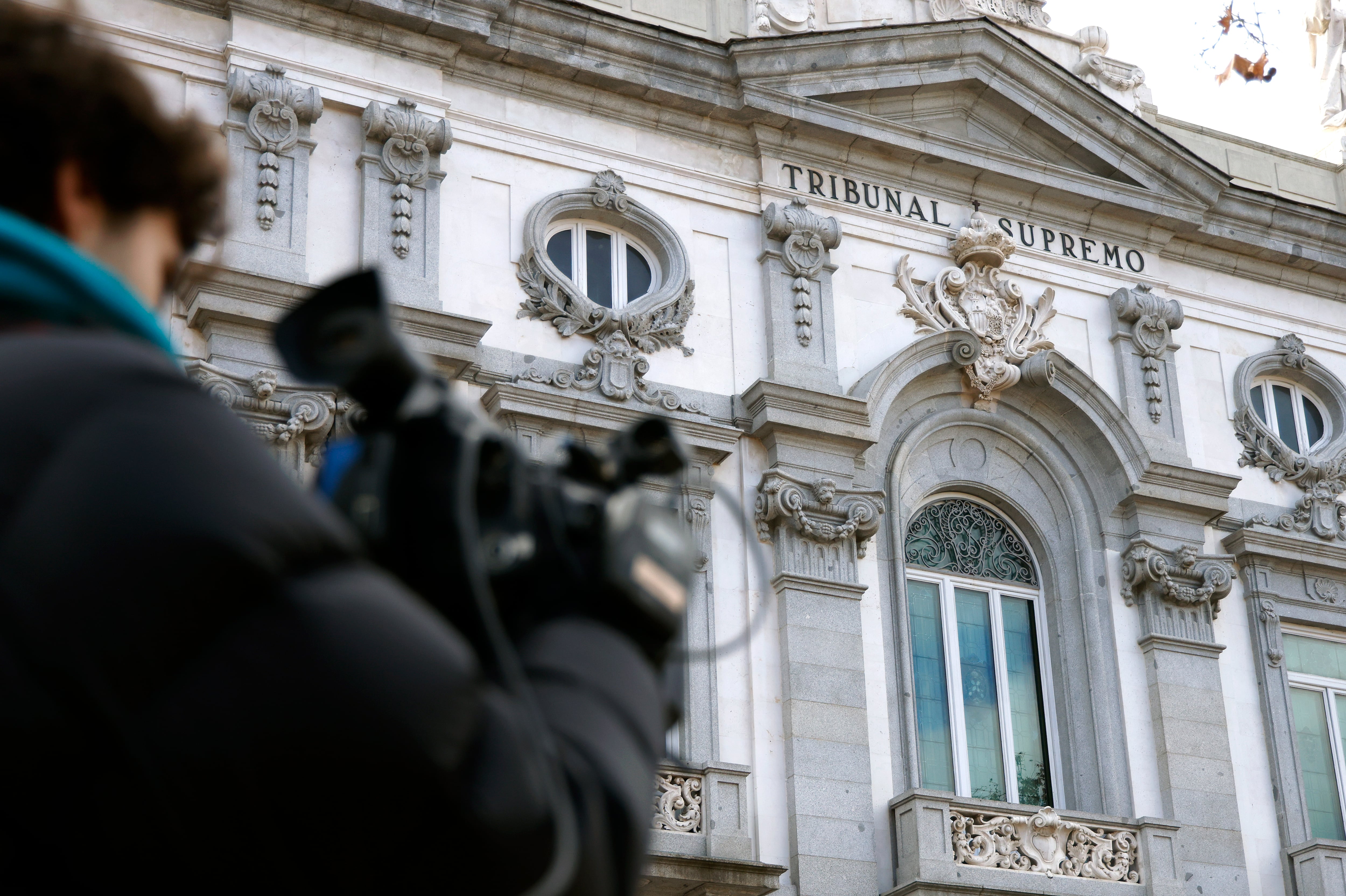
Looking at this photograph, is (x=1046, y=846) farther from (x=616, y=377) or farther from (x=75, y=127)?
(x=75, y=127)

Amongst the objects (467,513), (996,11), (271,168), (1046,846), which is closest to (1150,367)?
(996,11)

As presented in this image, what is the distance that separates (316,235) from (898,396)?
5.38m

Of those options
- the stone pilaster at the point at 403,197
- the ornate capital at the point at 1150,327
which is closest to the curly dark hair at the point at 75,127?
the stone pilaster at the point at 403,197

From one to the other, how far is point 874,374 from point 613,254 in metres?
2.56

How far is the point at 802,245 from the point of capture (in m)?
16.0

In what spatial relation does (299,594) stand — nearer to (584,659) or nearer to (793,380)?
(584,659)

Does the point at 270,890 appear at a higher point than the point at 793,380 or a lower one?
lower

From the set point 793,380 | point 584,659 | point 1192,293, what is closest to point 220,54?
point 793,380

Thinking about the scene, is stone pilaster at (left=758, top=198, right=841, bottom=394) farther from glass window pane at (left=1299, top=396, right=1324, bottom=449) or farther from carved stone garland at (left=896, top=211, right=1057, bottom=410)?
glass window pane at (left=1299, top=396, right=1324, bottom=449)

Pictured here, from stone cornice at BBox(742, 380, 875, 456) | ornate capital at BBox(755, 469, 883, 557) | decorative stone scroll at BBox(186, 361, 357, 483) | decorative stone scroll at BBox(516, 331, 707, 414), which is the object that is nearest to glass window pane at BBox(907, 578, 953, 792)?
ornate capital at BBox(755, 469, 883, 557)

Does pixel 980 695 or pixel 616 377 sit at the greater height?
pixel 616 377

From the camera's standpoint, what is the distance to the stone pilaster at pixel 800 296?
15555 millimetres

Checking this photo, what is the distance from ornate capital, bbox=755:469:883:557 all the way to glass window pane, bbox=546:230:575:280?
2465mm

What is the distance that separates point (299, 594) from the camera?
4.61ft
